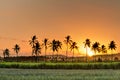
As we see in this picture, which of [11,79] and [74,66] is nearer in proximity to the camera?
[11,79]

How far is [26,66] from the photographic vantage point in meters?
109

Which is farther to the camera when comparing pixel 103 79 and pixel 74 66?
pixel 74 66

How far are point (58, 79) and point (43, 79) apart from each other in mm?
1587

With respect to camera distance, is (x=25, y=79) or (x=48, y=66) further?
(x=48, y=66)

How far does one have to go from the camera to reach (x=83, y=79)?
43.5 m

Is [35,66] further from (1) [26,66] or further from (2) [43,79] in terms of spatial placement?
(2) [43,79]

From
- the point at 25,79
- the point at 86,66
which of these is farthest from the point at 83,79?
the point at 86,66

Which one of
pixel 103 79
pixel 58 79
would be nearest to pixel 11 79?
pixel 58 79

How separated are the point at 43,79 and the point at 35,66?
63872 mm

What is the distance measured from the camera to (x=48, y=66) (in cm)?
10688

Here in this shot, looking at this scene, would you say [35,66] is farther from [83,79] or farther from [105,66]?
[83,79]

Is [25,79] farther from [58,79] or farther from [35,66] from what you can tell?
[35,66]

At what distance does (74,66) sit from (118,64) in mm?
11342

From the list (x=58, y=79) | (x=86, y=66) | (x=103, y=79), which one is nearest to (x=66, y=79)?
(x=58, y=79)
